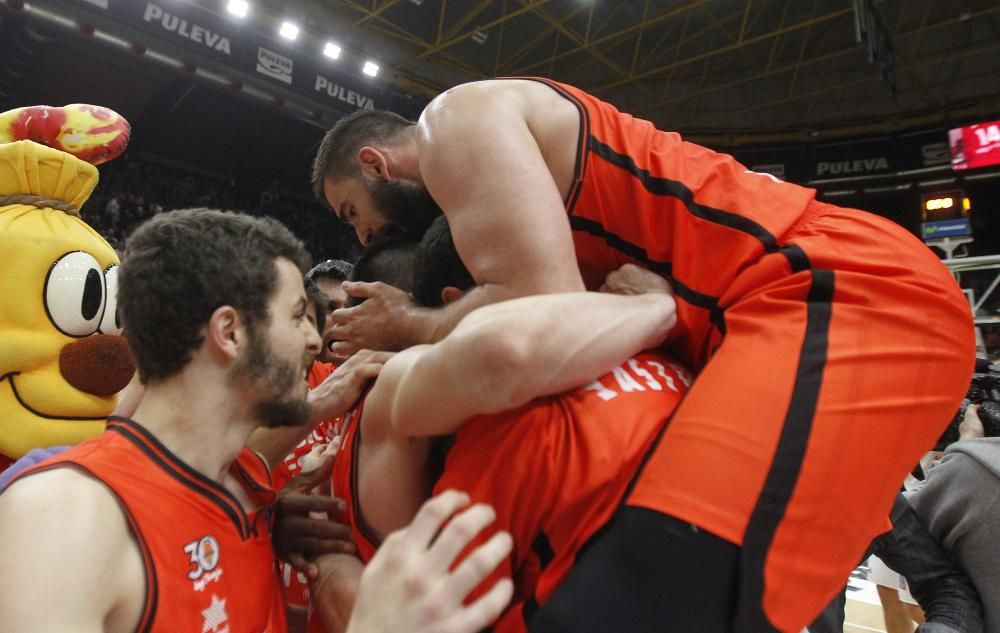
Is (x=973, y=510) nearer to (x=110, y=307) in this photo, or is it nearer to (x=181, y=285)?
(x=181, y=285)

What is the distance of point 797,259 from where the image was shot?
1182 mm

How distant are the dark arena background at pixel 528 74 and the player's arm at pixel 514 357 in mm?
7928

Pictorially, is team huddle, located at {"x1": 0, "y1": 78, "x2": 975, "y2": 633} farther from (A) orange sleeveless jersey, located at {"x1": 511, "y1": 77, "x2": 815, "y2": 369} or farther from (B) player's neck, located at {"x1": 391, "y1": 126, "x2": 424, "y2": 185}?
(B) player's neck, located at {"x1": 391, "y1": 126, "x2": 424, "y2": 185}

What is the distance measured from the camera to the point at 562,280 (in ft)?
3.99

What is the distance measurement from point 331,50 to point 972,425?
929cm

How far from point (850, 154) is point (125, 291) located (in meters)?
15.4

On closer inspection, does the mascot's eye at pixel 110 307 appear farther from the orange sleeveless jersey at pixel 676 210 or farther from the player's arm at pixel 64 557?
the orange sleeveless jersey at pixel 676 210

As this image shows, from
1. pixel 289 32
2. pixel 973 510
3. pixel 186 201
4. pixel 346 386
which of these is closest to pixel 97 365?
pixel 346 386

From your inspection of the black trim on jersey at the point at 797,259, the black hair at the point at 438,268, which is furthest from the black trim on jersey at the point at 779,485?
the black hair at the point at 438,268

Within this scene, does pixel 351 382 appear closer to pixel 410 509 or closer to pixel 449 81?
pixel 410 509

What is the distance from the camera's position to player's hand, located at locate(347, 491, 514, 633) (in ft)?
2.94

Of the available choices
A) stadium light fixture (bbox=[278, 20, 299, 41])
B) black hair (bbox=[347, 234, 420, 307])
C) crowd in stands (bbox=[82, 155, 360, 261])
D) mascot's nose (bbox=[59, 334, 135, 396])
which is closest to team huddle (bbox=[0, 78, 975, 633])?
black hair (bbox=[347, 234, 420, 307])

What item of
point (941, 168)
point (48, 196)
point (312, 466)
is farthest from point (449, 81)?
point (312, 466)

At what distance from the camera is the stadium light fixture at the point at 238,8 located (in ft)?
27.6
